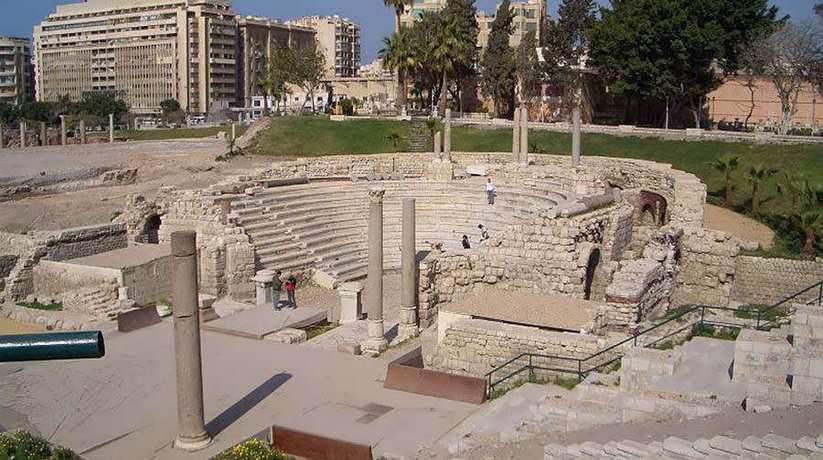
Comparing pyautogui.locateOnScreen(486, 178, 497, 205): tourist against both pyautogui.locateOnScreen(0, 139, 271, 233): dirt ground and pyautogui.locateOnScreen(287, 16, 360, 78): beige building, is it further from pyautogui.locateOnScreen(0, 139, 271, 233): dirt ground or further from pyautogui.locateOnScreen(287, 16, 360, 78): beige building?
pyautogui.locateOnScreen(287, 16, 360, 78): beige building

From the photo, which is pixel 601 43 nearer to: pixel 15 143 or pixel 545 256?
pixel 545 256

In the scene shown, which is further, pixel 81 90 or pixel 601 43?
pixel 81 90

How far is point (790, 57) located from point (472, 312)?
3472 cm

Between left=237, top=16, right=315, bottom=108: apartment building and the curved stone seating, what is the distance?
4069 inches

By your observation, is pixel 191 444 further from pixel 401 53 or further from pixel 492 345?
pixel 401 53

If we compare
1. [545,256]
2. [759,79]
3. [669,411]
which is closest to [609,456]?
[669,411]

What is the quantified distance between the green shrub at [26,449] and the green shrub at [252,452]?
2.06m

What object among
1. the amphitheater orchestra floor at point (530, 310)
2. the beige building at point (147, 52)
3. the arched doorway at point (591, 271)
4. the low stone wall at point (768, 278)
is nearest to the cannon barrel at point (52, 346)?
the amphitheater orchestra floor at point (530, 310)

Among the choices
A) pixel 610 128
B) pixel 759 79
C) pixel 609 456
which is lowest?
pixel 609 456

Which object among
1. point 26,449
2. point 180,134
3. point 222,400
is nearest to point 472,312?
point 222,400

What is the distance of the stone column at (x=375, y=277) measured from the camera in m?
18.4

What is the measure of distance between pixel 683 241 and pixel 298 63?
57442 mm

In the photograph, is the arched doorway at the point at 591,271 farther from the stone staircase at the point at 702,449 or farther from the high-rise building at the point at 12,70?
the high-rise building at the point at 12,70

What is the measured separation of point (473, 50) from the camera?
64.1 metres
